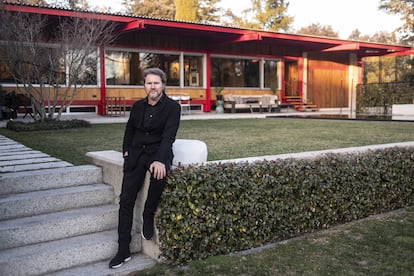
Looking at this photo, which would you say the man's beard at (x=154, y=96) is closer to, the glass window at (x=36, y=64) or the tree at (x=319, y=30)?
the glass window at (x=36, y=64)

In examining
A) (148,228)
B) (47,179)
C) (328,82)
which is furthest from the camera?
(328,82)

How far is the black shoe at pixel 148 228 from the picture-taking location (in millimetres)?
3061

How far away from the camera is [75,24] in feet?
34.3

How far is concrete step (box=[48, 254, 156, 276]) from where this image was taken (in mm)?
2846

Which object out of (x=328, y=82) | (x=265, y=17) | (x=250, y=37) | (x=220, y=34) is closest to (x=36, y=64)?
(x=220, y=34)

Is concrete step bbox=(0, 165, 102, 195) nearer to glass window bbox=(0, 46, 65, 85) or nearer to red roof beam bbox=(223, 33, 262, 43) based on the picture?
glass window bbox=(0, 46, 65, 85)

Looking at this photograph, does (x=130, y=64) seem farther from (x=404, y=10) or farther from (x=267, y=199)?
(x=404, y=10)

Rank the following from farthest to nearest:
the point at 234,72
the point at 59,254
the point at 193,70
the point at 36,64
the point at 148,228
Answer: the point at 234,72
the point at 193,70
the point at 36,64
the point at 148,228
the point at 59,254

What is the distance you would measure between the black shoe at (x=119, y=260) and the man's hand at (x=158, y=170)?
0.62 meters

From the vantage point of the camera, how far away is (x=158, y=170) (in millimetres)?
2934

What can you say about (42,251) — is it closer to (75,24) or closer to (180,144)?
(180,144)

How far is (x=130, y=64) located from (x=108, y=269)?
45.0 ft

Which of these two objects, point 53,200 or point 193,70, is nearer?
point 53,200

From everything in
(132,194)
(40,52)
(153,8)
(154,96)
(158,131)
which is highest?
(153,8)
